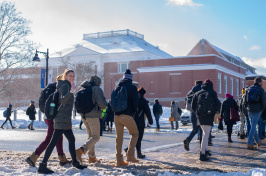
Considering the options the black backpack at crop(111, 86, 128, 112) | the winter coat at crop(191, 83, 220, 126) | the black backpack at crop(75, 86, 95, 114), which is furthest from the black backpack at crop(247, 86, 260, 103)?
the black backpack at crop(75, 86, 95, 114)

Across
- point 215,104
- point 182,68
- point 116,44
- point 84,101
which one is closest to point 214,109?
point 215,104

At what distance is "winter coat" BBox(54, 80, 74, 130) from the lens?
21.8 feet

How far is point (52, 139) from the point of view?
21.8ft

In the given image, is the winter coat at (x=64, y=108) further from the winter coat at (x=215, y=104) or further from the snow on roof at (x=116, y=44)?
the snow on roof at (x=116, y=44)

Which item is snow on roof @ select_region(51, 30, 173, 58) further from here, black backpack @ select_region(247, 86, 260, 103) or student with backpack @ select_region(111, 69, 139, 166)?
student with backpack @ select_region(111, 69, 139, 166)

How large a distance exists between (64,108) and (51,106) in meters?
0.25

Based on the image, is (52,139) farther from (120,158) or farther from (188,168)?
(188,168)

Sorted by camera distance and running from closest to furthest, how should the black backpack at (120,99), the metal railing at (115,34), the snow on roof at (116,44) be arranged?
the black backpack at (120,99) → the snow on roof at (116,44) → the metal railing at (115,34)

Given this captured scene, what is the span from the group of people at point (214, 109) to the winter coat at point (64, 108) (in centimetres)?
325

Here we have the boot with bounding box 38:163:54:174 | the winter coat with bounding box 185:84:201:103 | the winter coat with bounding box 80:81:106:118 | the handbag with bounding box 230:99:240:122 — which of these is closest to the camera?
the boot with bounding box 38:163:54:174

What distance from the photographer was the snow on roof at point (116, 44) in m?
57.5

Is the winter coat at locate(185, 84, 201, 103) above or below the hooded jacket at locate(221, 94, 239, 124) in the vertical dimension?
above

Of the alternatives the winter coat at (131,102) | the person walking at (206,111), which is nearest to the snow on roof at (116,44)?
the person walking at (206,111)

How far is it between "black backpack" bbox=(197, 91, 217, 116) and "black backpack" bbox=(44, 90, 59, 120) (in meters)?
3.45
